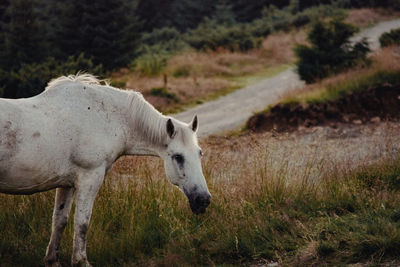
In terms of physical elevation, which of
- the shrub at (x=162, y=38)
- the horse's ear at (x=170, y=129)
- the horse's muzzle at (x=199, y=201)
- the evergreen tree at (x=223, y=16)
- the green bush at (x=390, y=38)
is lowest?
the horse's muzzle at (x=199, y=201)

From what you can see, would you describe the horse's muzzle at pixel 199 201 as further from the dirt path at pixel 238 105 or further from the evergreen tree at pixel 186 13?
the evergreen tree at pixel 186 13

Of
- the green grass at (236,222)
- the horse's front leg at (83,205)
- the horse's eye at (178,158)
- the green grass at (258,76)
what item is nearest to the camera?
the horse's front leg at (83,205)

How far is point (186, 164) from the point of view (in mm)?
4863

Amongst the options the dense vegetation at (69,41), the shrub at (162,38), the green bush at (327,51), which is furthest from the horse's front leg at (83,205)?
the shrub at (162,38)

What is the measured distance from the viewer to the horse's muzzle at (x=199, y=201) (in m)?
4.74

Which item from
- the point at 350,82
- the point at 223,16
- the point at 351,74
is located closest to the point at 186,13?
the point at 223,16

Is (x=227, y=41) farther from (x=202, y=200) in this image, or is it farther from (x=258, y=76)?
(x=202, y=200)

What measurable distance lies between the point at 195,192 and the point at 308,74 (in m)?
12.5

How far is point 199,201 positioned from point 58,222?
1517 mm

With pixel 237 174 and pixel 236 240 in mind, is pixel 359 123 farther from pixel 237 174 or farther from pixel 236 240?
pixel 236 240

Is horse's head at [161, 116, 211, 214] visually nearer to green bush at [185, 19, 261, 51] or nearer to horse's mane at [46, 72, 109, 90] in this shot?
horse's mane at [46, 72, 109, 90]

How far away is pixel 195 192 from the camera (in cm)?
476

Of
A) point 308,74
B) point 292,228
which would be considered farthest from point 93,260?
point 308,74

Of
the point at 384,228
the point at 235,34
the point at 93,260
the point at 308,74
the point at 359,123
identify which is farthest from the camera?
the point at 235,34
